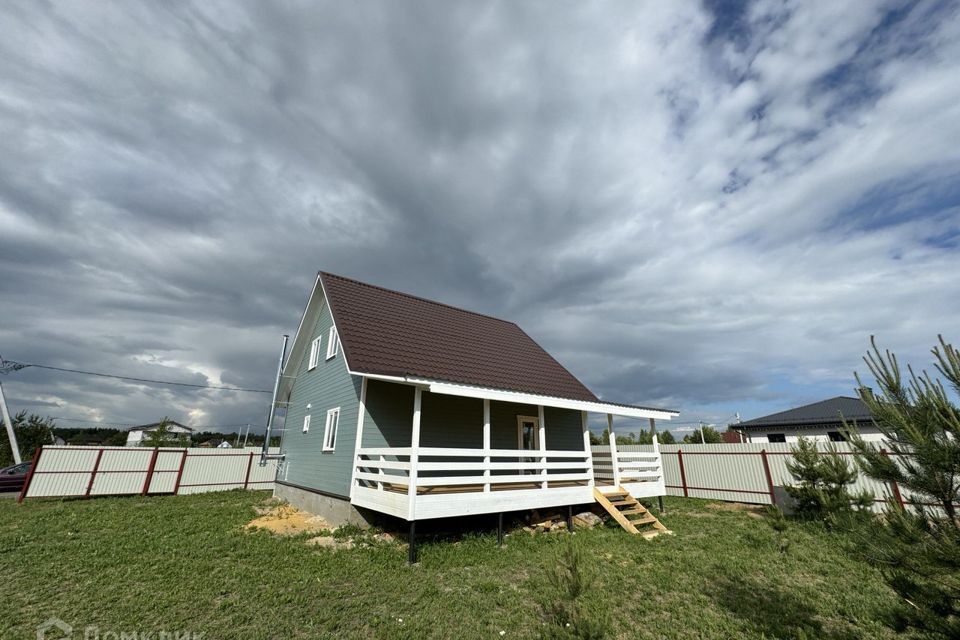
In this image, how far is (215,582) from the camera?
21.9 feet

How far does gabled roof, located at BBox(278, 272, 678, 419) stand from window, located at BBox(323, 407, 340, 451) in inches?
85.9

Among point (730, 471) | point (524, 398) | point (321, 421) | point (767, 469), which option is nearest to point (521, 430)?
point (524, 398)

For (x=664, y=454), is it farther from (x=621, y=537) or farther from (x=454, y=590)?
(x=454, y=590)

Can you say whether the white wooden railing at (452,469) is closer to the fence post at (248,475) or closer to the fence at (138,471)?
the fence post at (248,475)

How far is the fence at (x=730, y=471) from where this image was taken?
1398 cm

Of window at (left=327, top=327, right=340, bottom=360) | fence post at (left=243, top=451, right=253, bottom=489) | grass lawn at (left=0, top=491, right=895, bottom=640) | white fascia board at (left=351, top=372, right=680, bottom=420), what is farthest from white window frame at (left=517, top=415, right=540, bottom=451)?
fence post at (left=243, top=451, right=253, bottom=489)

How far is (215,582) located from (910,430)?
9.28m

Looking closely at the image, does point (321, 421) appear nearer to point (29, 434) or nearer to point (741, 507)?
point (741, 507)

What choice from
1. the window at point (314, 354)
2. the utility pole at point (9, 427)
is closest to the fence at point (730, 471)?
the window at point (314, 354)

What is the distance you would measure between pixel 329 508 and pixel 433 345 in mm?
5729

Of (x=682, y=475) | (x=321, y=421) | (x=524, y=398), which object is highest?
(x=524, y=398)

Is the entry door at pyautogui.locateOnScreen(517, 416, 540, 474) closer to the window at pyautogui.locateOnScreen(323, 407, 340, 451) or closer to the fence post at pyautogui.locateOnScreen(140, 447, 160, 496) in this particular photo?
the window at pyautogui.locateOnScreen(323, 407, 340, 451)

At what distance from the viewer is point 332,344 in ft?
45.6

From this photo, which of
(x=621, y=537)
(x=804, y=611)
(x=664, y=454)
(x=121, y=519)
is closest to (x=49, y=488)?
(x=121, y=519)
